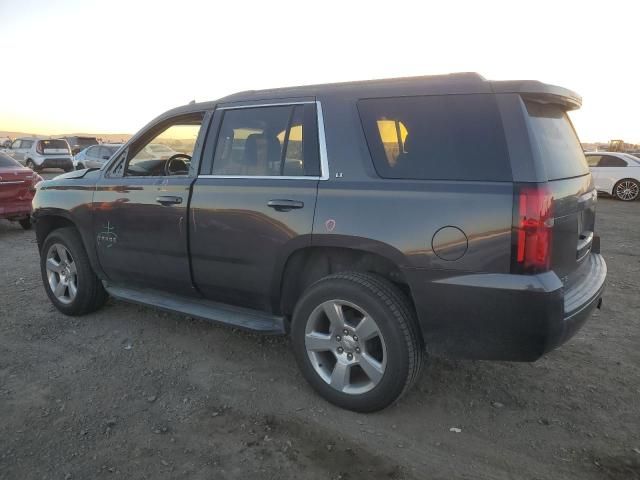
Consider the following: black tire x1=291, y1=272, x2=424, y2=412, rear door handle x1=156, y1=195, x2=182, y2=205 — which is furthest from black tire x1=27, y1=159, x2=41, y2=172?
black tire x1=291, y1=272, x2=424, y2=412

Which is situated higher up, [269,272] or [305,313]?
[269,272]

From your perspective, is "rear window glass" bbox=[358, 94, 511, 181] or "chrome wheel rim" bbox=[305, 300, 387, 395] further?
"chrome wheel rim" bbox=[305, 300, 387, 395]

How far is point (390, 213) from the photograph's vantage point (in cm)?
283

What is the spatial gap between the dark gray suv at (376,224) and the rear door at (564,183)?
0.02m

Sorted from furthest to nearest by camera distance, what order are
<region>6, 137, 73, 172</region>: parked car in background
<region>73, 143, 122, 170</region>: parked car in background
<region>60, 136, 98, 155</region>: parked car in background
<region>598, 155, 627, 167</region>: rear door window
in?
<region>60, 136, 98, 155</region>: parked car in background → <region>6, 137, 73, 172</region>: parked car in background → <region>73, 143, 122, 170</region>: parked car in background → <region>598, 155, 627, 167</region>: rear door window

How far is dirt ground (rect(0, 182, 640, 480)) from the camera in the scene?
2.60 m

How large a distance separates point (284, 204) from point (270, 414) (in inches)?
50.6

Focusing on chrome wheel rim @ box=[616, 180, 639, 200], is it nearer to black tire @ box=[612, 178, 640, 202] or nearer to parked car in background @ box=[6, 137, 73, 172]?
black tire @ box=[612, 178, 640, 202]

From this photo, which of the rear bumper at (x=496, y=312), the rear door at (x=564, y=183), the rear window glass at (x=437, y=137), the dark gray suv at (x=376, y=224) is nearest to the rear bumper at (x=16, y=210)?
the dark gray suv at (x=376, y=224)

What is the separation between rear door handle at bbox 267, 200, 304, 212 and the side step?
2.50 feet

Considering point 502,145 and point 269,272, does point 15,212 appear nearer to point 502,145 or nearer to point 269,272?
point 269,272

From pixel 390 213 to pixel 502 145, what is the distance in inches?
26.6

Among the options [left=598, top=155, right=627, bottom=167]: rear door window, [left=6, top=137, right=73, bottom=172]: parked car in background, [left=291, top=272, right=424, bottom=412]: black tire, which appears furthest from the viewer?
[left=6, top=137, right=73, bottom=172]: parked car in background

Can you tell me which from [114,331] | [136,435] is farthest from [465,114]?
[114,331]
